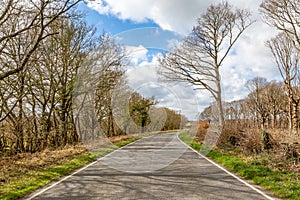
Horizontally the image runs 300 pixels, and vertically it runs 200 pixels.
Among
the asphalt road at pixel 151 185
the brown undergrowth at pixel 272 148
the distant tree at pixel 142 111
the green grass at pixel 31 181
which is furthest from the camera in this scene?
the distant tree at pixel 142 111

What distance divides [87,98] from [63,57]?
15.6 ft

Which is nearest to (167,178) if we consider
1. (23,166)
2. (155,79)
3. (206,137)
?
(23,166)

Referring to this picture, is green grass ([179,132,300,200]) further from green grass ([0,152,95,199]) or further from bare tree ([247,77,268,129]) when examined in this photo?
bare tree ([247,77,268,129])

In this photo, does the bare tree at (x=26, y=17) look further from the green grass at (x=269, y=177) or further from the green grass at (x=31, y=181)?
the green grass at (x=269, y=177)

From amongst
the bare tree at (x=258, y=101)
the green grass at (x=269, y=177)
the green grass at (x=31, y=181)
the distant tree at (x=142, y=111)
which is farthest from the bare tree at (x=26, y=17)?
the bare tree at (x=258, y=101)

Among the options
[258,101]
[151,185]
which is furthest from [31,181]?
[258,101]

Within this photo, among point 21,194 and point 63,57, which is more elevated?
point 63,57

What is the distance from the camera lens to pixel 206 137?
2845 cm

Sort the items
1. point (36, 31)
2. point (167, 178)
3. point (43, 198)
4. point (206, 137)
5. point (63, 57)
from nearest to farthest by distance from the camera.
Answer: point (43, 198) < point (167, 178) < point (36, 31) < point (63, 57) < point (206, 137)

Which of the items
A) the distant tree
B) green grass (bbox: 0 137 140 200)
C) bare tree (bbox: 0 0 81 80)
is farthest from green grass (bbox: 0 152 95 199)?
the distant tree

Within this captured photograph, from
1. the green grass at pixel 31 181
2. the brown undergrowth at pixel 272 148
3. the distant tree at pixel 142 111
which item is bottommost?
the green grass at pixel 31 181

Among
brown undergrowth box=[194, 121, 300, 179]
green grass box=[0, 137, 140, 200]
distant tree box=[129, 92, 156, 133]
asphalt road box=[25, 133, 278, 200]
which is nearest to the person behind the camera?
asphalt road box=[25, 133, 278, 200]

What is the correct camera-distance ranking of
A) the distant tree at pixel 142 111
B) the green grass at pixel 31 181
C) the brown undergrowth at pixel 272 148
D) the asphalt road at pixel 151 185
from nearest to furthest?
the asphalt road at pixel 151 185 < the green grass at pixel 31 181 < the brown undergrowth at pixel 272 148 < the distant tree at pixel 142 111

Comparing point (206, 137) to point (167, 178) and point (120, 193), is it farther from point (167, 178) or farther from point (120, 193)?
point (120, 193)
